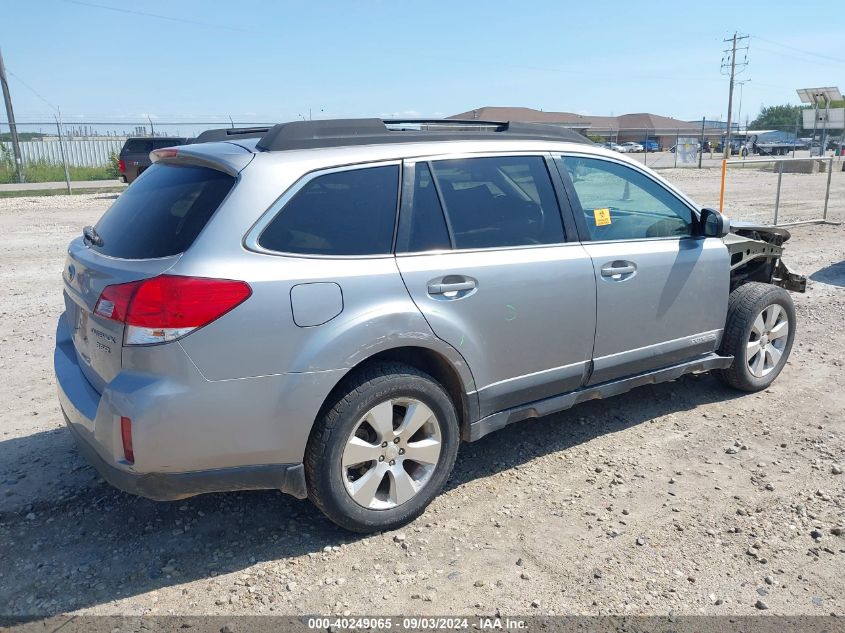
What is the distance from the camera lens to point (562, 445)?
4.39 metres

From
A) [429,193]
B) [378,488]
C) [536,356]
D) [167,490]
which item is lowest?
[378,488]

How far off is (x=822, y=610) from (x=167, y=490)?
2.73m

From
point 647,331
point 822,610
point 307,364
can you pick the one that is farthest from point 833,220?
point 307,364

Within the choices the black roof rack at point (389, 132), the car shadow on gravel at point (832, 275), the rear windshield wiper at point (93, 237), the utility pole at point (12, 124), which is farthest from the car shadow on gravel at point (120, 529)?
the utility pole at point (12, 124)

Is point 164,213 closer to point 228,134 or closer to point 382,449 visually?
point 228,134

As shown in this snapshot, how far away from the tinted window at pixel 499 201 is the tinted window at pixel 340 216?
353 millimetres

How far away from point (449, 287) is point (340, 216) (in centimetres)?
63

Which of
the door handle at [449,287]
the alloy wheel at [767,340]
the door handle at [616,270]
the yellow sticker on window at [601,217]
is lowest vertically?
the alloy wheel at [767,340]

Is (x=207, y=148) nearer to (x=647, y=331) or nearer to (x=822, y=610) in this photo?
(x=647, y=331)

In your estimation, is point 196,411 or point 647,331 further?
point 647,331

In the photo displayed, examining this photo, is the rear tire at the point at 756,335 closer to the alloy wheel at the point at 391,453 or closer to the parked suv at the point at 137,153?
the alloy wheel at the point at 391,453

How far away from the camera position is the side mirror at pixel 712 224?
179 inches

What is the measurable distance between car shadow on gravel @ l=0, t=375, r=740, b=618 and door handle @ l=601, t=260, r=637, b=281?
1.08m

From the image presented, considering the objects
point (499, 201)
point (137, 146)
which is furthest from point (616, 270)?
point (137, 146)
